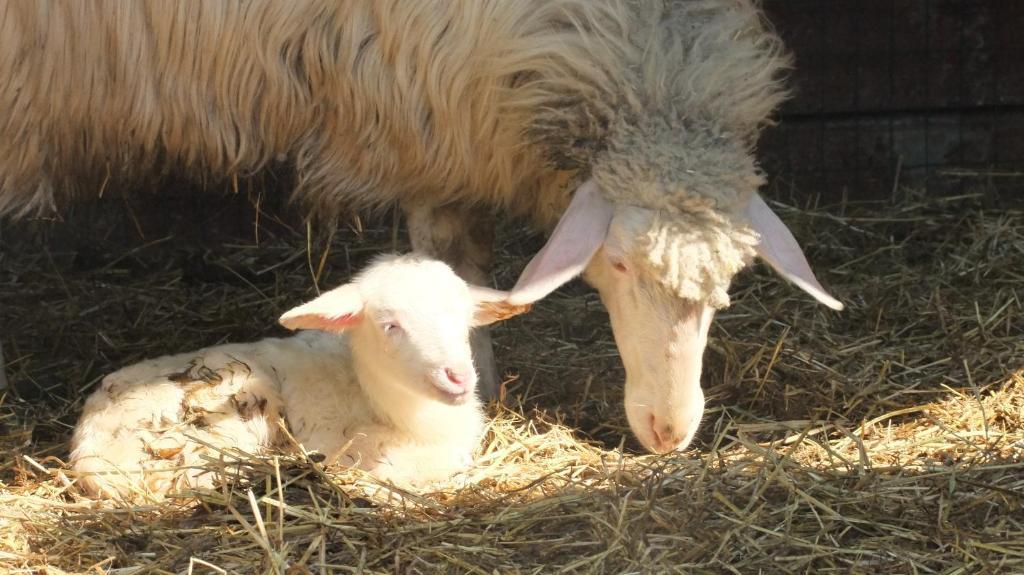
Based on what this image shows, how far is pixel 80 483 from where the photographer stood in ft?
12.3

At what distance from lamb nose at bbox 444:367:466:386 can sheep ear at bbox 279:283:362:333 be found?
0.41 meters

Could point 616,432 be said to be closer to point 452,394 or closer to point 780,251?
point 780,251

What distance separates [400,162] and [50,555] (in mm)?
1688

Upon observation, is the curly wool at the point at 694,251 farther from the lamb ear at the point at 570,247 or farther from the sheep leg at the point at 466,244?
the sheep leg at the point at 466,244

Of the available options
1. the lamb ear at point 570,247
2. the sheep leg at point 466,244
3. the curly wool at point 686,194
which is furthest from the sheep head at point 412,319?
the sheep leg at point 466,244

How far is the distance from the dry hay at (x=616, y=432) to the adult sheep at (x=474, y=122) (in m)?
0.51

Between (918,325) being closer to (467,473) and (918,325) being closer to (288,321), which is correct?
(467,473)

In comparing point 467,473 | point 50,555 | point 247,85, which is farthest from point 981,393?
point 50,555

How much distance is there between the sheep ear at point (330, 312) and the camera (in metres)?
3.62

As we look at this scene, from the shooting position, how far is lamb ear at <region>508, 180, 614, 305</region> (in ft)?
12.0

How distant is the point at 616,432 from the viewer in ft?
14.5

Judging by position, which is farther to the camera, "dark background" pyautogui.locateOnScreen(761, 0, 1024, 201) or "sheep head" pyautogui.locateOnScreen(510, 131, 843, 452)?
"dark background" pyautogui.locateOnScreen(761, 0, 1024, 201)

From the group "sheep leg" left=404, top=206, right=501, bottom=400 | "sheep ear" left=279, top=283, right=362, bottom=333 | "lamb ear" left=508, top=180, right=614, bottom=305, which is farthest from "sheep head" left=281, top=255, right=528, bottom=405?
"sheep leg" left=404, top=206, right=501, bottom=400

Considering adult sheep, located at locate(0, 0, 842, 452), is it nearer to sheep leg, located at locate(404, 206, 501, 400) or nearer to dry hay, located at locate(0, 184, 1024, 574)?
sheep leg, located at locate(404, 206, 501, 400)
